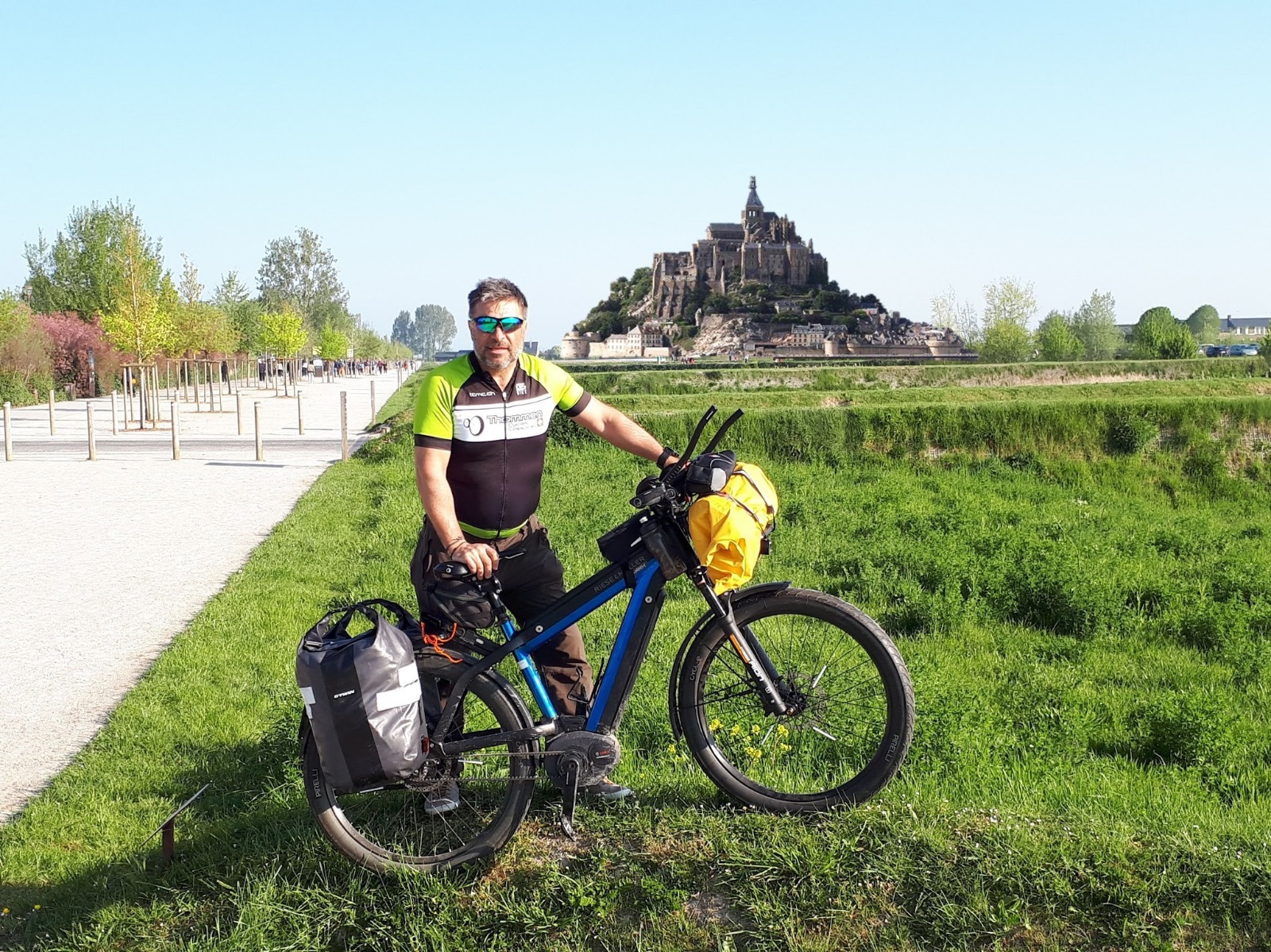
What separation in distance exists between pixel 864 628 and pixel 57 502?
47.2ft

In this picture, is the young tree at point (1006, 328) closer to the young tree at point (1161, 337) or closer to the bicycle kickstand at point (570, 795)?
the young tree at point (1161, 337)

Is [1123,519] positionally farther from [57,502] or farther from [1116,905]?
[57,502]

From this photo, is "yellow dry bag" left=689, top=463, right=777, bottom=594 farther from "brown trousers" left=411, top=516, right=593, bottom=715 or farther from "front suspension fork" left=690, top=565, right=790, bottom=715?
"brown trousers" left=411, top=516, right=593, bottom=715

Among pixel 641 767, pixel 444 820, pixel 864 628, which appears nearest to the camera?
pixel 864 628

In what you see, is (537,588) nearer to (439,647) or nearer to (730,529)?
(439,647)

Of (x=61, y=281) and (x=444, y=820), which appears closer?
(x=444, y=820)

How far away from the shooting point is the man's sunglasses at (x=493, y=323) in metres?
4.18

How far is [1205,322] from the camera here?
159500 mm

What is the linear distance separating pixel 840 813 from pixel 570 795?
3.03ft

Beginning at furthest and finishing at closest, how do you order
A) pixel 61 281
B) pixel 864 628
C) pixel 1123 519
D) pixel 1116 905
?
pixel 61 281 → pixel 1123 519 → pixel 864 628 → pixel 1116 905

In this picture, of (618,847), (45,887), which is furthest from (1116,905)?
(45,887)

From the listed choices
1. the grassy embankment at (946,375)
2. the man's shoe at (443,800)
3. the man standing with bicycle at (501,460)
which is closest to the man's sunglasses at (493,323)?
the man standing with bicycle at (501,460)

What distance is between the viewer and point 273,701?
6621 mm

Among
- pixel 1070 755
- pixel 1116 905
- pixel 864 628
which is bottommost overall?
pixel 1070 755
